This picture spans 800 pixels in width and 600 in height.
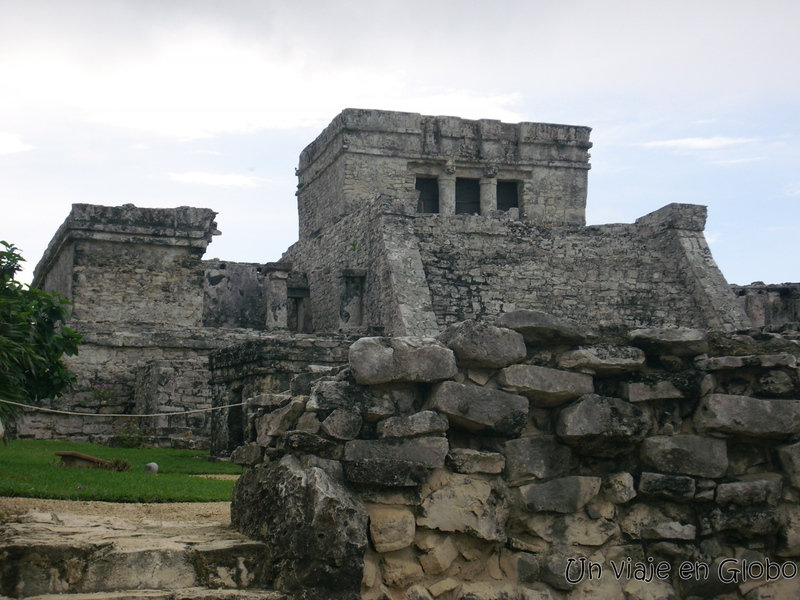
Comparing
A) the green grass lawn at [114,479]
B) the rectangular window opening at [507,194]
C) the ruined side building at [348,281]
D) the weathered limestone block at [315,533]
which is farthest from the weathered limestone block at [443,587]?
the rectangular window opening at [507,194]

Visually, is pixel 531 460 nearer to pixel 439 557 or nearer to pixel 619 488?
pixel 619 488

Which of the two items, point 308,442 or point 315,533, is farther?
point 308,442

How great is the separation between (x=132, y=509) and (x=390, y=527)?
242cm

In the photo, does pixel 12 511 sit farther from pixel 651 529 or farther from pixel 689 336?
pixel 689 336

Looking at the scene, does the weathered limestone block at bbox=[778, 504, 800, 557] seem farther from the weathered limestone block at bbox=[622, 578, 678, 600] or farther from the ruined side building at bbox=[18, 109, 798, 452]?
the ruined side building at bbox=[18, 109, 798, 452]

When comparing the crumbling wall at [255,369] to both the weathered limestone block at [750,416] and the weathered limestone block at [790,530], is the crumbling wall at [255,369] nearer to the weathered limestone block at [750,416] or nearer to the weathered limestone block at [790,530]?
the weathered limestone block at [750,416]

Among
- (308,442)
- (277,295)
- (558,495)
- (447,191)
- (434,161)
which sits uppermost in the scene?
(434,161)

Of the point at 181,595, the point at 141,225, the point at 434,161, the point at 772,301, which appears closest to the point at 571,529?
the point at 181,595

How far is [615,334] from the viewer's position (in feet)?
16.3

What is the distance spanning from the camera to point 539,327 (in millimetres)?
4727

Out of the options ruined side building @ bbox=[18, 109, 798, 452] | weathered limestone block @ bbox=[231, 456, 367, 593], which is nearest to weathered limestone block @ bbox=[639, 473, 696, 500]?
weathered limestone block @ bbox=[231, 456, 367, 593]

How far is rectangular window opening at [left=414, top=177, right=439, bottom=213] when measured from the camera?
2489cm

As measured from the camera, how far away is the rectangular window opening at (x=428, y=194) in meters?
24.9

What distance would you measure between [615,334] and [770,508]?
1.16 meters
